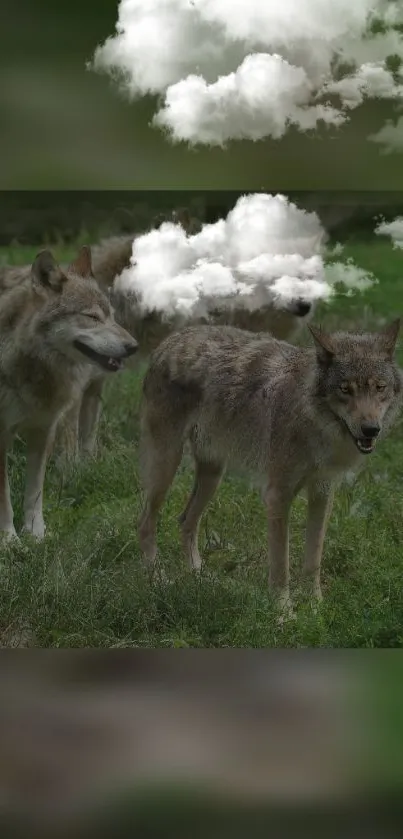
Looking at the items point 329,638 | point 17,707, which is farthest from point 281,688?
point 17,707

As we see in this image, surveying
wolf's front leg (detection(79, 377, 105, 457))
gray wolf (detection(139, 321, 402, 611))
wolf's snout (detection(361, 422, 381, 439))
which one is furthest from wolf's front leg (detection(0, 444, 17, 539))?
wolf's snout (detection(361, 422, 381, 439))

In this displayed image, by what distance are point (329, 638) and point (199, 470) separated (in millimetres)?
598

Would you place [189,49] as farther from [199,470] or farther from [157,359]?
[199,470]

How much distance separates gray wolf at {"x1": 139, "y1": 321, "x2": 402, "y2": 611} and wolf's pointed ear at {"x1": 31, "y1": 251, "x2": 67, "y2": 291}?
0.34 meters

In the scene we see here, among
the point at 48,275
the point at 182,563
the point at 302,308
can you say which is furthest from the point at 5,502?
the point at 302,308

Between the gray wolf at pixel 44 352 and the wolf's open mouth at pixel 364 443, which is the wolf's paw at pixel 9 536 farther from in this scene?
the wolf's open mouth at pixel 364 443

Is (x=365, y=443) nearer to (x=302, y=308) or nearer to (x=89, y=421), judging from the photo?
(x=302, y=308)

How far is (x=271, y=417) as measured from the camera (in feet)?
10.5

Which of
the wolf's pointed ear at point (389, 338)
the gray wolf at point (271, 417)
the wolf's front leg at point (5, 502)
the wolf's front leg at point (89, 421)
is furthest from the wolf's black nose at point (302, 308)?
the wolf's front leg at point (5, 502)

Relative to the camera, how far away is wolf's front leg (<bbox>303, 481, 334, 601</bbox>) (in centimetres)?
324

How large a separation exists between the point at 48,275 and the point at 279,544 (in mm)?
994

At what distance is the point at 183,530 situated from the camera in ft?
10.9

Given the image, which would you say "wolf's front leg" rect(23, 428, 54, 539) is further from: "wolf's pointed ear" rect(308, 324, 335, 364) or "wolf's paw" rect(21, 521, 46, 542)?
"wolf's pointed ear" rect(308, 324, 335, 364)

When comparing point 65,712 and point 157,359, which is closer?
point 65,712
